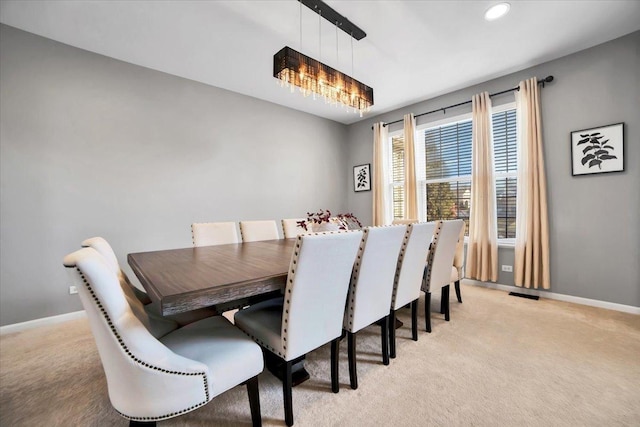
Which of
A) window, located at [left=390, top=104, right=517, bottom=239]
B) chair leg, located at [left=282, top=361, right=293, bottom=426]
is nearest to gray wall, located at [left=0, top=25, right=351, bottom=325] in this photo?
window, located at [left=390, top=104, right=517, bottom=239]

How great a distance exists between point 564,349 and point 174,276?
2737 mm

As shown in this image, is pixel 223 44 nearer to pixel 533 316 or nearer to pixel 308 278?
pixel 308 278

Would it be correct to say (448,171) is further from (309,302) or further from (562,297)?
(309,302)

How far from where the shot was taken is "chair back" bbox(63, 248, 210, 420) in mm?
824

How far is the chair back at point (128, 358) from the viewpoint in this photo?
82cm

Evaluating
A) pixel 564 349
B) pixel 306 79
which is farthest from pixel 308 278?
pixel 564 349

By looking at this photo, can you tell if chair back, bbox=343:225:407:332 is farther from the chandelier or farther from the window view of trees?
the window view of trees

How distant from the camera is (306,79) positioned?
2.17 metres

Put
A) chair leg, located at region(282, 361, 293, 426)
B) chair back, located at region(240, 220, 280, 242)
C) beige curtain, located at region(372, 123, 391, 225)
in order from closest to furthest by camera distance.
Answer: chair leg, located at region(282, 361, 293, 426) → chair back, located at region(240, 220, 280, 242) → beige curtain, located at region(372, 123, 391, 225)

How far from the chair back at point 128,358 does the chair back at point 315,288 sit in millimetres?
405

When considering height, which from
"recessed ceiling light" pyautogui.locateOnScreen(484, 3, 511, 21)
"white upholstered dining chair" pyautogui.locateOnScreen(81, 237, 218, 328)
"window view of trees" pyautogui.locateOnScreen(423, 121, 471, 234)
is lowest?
"white upholstered dining chair" pyautogui.locateOnScreen(81, 237, 218, 328)

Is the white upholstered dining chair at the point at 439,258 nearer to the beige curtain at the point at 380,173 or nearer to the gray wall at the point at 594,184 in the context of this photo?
the gray wall at the point at 594,184

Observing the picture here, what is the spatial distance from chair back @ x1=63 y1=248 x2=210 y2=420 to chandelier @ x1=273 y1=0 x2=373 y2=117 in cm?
182

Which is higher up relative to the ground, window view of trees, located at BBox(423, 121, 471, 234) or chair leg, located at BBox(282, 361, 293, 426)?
window view of trees, located at BBox(423, 121, 471, 234)
